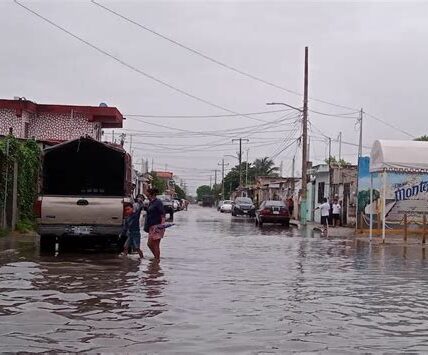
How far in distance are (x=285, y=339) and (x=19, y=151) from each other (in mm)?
17127

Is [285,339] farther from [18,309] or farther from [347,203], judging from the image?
[347,203]

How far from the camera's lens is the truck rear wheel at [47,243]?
59.6 ft

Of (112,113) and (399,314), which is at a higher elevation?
(112,113)

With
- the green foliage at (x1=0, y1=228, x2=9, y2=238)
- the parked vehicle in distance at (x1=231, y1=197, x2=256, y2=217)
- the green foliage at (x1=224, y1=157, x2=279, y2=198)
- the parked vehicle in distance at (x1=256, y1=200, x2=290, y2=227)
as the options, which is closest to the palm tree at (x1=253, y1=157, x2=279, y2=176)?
the green foliage at (x1=224, y1=157, x2=279, y2=198)

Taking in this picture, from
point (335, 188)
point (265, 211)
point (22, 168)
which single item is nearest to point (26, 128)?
point (265, 211)

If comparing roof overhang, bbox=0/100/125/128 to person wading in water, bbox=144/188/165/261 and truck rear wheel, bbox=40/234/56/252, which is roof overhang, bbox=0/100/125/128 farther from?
person wading in water, bbox=144/188/165/261

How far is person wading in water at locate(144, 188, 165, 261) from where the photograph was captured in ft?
53.9

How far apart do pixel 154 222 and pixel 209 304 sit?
6204 mm

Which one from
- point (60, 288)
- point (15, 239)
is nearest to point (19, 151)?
point (15, 239)

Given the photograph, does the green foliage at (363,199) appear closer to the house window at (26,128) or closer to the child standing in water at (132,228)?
the house window at (26,128)

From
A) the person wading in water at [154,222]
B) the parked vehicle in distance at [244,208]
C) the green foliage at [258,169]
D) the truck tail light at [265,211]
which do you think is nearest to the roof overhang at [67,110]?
the truck tail light at [265,211]

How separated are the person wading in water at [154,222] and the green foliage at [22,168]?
24.8ft

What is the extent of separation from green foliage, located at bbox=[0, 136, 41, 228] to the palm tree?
102505 millimetres

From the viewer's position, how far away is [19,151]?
23.4m
